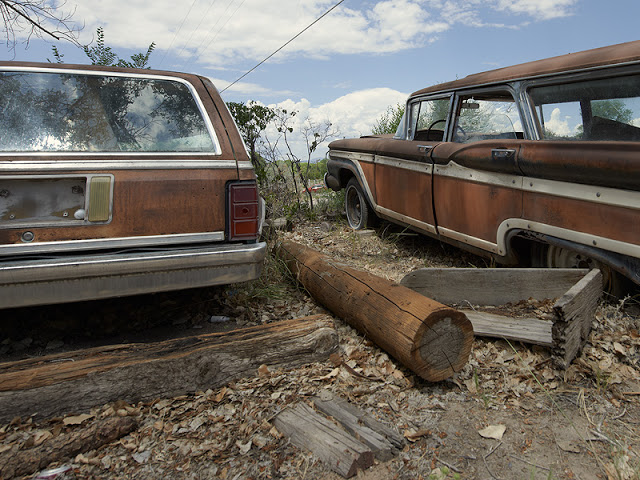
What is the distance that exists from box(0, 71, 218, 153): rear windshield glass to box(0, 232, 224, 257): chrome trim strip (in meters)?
0.54

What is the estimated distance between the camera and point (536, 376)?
9.38 feet

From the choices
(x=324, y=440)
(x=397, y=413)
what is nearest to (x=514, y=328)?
(x=397, y=413)

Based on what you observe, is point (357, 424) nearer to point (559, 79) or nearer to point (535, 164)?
point (535, 164)

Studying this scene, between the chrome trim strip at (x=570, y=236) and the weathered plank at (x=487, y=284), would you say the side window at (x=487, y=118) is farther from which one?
the weathered plank at (x=487, y=284)

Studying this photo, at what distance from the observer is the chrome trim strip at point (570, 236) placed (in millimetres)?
2840

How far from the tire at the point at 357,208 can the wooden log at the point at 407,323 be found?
2.77m

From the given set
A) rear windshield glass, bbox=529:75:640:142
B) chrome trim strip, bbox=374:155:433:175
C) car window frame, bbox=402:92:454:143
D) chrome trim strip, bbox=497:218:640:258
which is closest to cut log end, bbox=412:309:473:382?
chrome trim strip, bbox=497:218:640:258

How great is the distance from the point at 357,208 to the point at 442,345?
415 centimetres

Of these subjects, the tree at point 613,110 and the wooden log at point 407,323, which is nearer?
the wooden log at point 407,323

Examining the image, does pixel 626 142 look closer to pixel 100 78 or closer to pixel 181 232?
pixel 181 232

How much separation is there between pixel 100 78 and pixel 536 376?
3.29 metres

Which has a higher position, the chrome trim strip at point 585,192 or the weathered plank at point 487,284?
the chrome trim strip at point 585,192

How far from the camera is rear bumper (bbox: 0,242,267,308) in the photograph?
2562 mm

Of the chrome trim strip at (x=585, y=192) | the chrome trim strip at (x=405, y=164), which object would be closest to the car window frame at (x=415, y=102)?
the chrome trim strip at (x=405, y=164)
